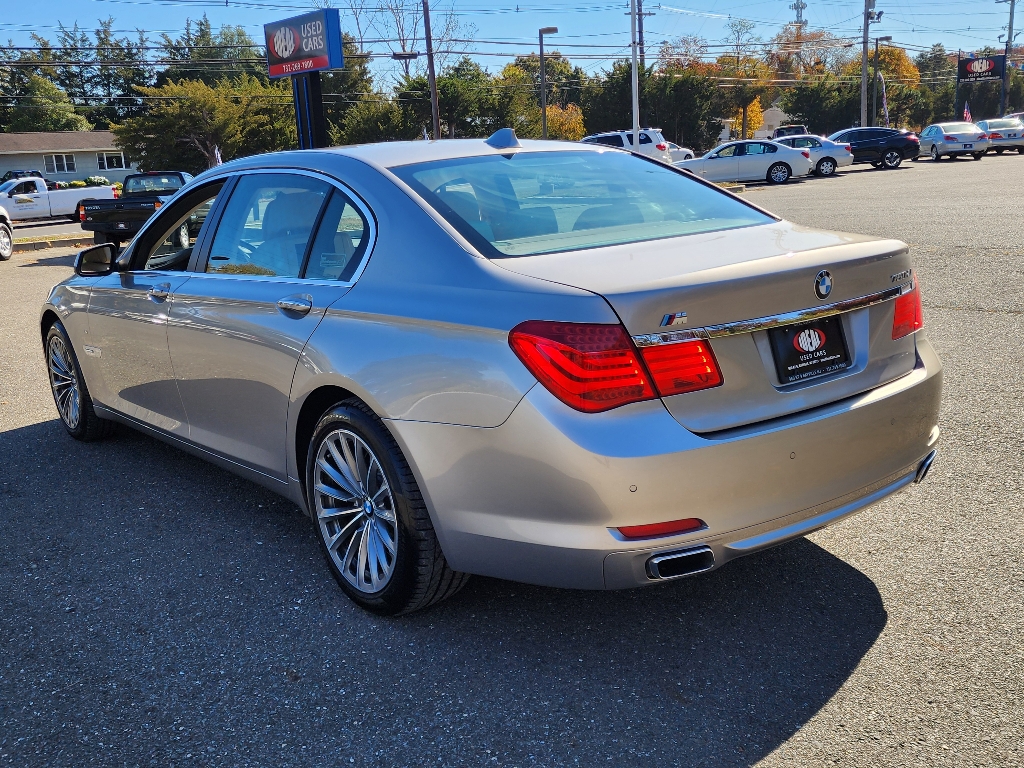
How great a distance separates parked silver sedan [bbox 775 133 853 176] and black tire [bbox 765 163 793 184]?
3.77 feet

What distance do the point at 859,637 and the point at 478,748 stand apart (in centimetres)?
130

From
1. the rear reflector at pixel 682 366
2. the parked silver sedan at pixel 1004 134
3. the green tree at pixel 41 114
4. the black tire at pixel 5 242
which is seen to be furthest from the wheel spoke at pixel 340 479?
the green tree at pixel 41 114

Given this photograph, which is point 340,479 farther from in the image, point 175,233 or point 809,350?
point 175,233

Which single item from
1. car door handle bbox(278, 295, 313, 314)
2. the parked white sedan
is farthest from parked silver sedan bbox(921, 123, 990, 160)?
car door handle bbox(278, 295, 313, 314)

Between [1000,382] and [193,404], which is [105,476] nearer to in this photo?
[193,404]

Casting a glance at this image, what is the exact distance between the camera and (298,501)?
3.78 meters

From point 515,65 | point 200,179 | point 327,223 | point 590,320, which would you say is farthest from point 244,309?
point 515,65

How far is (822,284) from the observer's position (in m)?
2.92

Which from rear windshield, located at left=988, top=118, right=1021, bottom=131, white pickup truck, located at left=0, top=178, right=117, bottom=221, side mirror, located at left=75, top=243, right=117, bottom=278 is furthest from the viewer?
rear windshield, located at left=988, top=118, right=1021, bottom=131

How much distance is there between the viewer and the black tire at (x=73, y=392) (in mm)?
5629

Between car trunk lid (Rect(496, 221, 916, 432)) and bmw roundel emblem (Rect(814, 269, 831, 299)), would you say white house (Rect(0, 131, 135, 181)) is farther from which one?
bmw roundel emblem (Rect(814, 269, 831, 299))

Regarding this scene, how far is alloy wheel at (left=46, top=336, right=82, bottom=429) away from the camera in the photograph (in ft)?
18.8

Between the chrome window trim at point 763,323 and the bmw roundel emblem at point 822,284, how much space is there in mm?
37

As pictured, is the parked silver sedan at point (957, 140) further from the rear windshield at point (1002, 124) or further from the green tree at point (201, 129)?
the green tree at point (201, 129)
